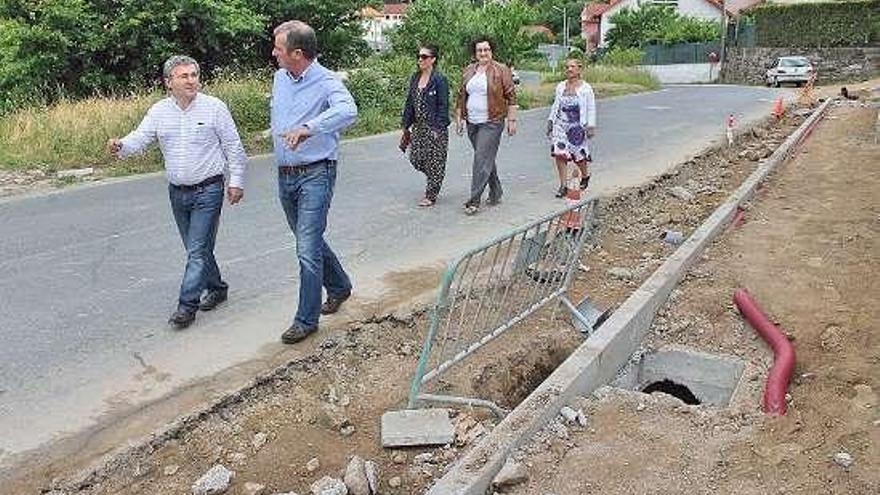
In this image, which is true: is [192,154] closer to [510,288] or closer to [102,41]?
[510,288]

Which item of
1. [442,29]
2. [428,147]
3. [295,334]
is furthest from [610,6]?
[295,334]

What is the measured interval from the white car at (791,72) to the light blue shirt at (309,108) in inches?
1474

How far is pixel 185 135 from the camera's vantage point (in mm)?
4984

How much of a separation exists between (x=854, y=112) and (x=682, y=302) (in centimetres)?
→ 1703

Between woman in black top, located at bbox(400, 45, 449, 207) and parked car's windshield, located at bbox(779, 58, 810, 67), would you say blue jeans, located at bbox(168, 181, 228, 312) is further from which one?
parked car's windshield, located at bbox(779, 58, 810, 67)

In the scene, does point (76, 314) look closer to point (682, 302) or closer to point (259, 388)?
point (259, 388)

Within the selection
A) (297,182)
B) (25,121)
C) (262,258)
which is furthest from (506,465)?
(25,121)

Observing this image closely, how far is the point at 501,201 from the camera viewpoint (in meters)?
9.21

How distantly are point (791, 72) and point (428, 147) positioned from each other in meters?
34.1

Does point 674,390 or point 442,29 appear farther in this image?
point 442,29

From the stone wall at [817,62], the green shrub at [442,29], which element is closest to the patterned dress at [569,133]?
the green shrub at [442,29]

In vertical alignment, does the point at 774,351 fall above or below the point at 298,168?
below

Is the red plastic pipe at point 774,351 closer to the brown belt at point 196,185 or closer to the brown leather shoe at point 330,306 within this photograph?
the brown leather shoe at point 330,306

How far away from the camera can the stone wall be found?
40875 millimetres
